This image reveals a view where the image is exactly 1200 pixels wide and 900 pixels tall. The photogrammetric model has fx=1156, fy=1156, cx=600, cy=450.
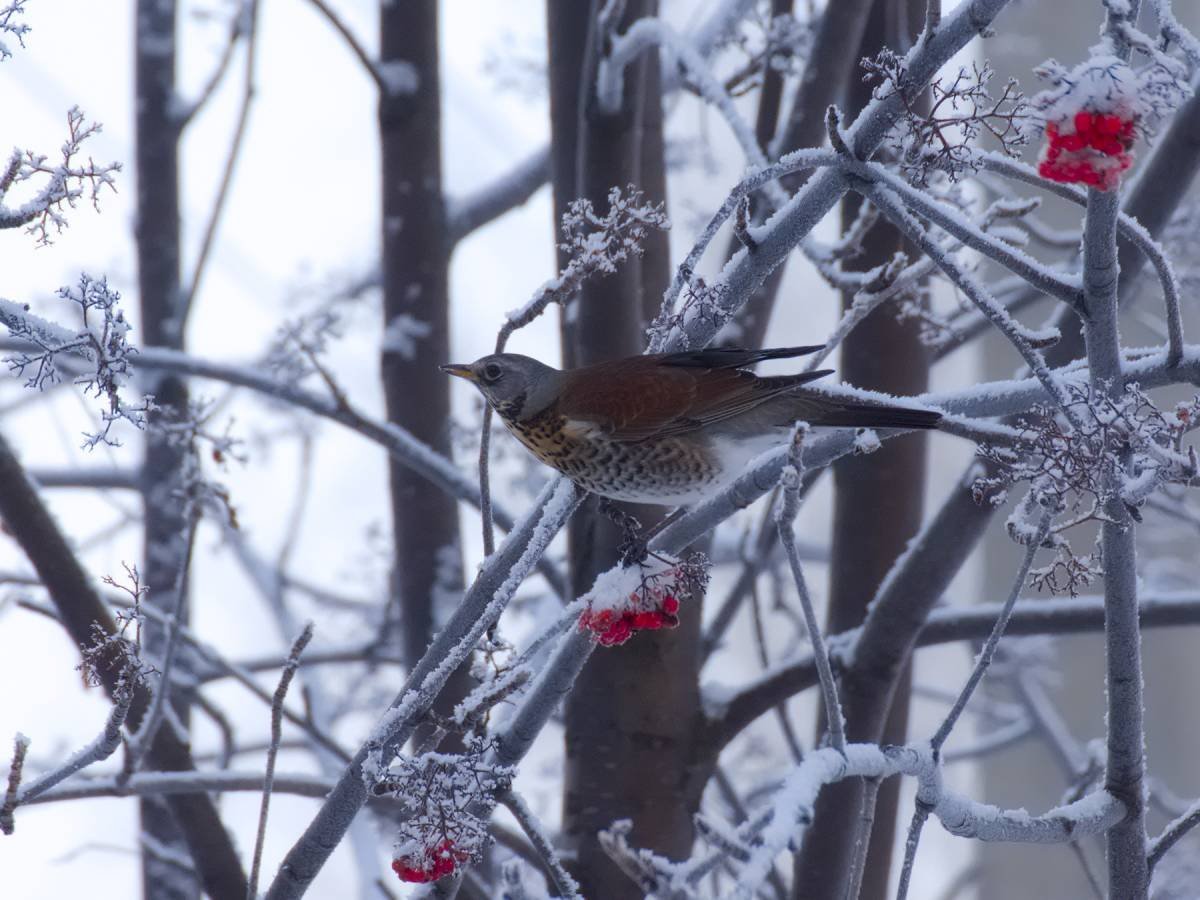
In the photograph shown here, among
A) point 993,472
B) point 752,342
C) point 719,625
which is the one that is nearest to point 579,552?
point 719,625

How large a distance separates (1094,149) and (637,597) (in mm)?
720

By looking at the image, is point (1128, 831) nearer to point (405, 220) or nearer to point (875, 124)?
point (875, 124)

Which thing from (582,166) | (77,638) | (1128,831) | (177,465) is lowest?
(1128,831)

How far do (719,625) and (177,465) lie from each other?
1.53 m

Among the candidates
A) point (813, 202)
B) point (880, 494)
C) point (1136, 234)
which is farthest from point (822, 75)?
point (1136, 234)

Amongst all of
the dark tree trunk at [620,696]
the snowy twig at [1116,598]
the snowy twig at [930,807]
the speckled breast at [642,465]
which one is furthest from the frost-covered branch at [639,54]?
the snowy twig at [930,807]

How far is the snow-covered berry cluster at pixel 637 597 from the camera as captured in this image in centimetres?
141

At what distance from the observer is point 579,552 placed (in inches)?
94.0

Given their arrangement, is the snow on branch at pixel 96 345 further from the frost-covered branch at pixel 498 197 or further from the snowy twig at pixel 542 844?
the frost-covered branch at pixel 498 197

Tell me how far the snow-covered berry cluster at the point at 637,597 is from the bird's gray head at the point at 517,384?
564 millimetres

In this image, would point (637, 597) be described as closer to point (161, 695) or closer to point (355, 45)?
point (161, 695)

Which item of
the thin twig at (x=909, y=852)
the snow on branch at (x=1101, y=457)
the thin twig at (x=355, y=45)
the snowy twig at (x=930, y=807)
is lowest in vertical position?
the thin twig at (x=909, y=852)

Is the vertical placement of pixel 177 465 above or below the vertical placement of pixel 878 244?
below

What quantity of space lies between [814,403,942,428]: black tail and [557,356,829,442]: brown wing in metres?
0.19
